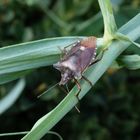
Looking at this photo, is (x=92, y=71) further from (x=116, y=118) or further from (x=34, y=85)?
(x=116, y=118)

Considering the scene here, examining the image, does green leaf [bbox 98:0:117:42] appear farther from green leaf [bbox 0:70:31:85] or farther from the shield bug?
green leaf [bbox 0:70:31:85]

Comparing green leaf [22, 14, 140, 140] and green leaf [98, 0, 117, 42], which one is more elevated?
green leaf [98, 0, 117, 42]

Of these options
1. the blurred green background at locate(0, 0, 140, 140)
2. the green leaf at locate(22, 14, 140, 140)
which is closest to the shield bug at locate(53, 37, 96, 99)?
the green leaf at locate(22, 14, 140, 140)

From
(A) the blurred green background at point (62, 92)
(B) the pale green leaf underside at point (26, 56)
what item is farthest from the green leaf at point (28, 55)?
(A) the blurred green background at point (62, 92)

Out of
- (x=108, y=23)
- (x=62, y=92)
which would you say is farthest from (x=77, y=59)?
(x=62, y=92)

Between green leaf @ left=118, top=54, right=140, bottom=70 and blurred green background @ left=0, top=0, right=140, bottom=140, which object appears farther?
blurred green background @ left=0, top=0, right=140, bottom=140

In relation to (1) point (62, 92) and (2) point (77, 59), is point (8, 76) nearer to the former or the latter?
(2) point (77, 59)

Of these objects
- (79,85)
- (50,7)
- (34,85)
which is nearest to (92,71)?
(79,85)
